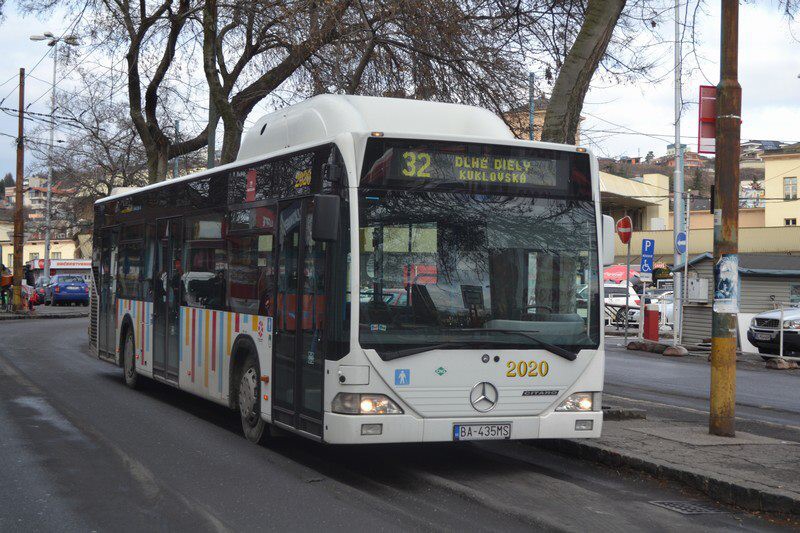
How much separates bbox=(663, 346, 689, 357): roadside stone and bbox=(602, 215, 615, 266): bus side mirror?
17.7 metres

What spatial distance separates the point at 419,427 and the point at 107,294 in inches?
392

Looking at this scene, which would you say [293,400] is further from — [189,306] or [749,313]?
[749,313]

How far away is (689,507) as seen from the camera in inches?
299

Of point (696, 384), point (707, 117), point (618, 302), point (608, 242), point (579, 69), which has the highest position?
point (579, 69)

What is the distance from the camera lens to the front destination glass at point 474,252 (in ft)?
26.9

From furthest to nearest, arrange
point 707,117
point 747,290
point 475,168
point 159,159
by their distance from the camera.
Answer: point 747,290
point 159,159
point 707,117
point 475,168

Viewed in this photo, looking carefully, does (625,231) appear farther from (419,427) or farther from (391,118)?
(419,427)

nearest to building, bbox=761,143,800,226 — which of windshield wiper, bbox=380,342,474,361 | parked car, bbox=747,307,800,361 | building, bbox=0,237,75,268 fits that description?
parked car, bbox=747,307,800,361

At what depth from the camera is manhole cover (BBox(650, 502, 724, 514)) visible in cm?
746

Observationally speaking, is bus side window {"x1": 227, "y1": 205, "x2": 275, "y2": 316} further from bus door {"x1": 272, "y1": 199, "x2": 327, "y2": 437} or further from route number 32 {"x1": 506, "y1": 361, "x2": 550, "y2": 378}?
route number 32 {"x1": 506, "y1": 361, "x2": 550, "y2": 378}

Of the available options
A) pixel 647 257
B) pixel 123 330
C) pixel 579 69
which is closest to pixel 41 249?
pixel 647 257

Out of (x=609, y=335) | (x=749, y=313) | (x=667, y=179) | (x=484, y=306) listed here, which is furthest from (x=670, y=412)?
(x=667, y=179)

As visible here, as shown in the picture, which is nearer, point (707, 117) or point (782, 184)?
point (707, 117)

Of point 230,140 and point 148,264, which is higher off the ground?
point 230,140
